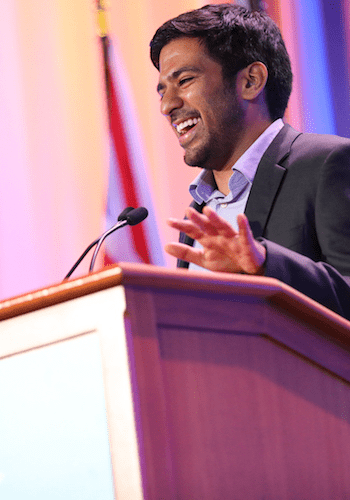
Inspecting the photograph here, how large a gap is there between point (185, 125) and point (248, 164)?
0.89 ft

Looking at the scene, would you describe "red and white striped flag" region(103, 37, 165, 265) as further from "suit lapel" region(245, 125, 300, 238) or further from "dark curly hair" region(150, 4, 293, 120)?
"suit lapel" region(245, 125, 300, 238)

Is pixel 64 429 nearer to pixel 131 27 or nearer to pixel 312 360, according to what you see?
pixel 312 360

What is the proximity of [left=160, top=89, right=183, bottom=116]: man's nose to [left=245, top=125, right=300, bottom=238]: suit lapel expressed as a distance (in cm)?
39

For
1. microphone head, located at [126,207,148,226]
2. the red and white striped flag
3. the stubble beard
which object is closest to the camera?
microphone head, located at [126,207,148,226]

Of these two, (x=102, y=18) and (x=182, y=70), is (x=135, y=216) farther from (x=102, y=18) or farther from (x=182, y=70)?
(x=102, y=18)

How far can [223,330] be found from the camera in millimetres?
743

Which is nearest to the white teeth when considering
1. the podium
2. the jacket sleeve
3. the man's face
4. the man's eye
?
the man's face

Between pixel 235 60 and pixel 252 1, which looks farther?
pixel 252 1

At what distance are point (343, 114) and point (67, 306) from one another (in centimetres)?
182

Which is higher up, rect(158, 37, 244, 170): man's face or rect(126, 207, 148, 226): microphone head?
rect(158, 37, 244, 170): man's face

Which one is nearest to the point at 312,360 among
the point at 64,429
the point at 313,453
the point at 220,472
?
the point at 313,453

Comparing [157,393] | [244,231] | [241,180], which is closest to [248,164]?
[241,180]

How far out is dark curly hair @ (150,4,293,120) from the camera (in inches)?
69.4

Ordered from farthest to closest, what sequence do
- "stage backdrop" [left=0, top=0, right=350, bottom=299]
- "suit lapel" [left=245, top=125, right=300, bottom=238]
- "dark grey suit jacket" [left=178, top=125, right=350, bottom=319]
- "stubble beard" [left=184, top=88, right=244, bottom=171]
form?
"stage backdrop" [left=0, top=0, right=350, bottom=299] < "stubble beard" [left=184, top=88, right=244, bottom=171] < "suit lapel" [left=245, top=125, right=300, bottom=238] < "dark grey suit jacket" [left=178, top=125, right=350, bottom=319]
